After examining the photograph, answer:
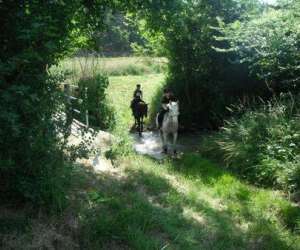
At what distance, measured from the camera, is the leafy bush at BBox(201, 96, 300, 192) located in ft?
31.0

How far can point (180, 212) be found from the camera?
21.9ft

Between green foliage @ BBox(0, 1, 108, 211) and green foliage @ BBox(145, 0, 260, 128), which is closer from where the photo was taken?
green foliage @ BBox(0, 1, 108, 211)

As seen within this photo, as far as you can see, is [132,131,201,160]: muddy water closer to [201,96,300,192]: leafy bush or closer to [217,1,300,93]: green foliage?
[201,96,300,192]: leafy bush

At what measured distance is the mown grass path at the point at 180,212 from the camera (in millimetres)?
5297

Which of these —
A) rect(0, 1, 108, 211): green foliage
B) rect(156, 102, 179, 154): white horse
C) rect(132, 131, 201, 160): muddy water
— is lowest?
rect(132, 131, 201, 160): muddy water

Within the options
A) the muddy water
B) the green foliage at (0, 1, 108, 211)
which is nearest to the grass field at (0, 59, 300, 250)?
the green foliage at (0, 1, 108, 211)

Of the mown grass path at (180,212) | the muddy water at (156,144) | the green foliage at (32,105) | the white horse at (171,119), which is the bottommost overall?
the muddy water at (156,144)

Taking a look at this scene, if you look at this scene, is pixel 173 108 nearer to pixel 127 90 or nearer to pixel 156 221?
pixel 156 221

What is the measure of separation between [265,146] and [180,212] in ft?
15.3

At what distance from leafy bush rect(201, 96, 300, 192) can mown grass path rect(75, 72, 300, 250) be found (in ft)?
1.81

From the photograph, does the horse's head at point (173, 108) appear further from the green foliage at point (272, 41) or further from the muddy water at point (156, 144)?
the green foliage at point (272, 41)

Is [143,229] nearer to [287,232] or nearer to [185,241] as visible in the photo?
[185,241]

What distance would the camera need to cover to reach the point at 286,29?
11.1 meters

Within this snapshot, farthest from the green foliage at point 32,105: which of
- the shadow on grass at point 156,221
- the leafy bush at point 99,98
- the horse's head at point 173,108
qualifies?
the leafy bush at point 99,98
